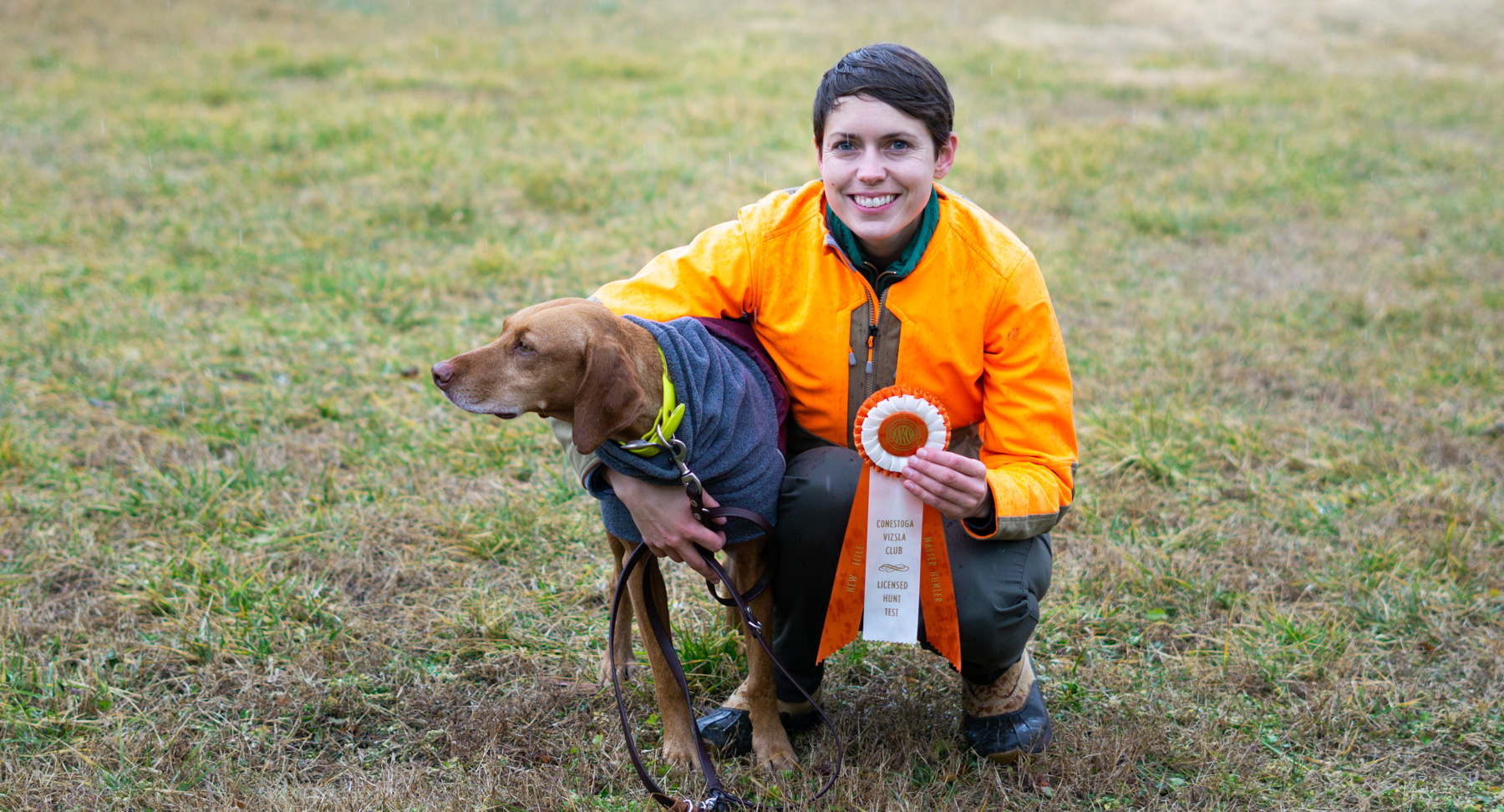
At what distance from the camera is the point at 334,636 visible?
2.91 meters

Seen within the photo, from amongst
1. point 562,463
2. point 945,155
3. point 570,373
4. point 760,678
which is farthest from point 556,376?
point 562,463

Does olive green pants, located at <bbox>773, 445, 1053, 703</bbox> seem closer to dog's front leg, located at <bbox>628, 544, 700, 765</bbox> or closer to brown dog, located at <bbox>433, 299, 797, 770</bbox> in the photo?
dog's front leg, located at <bbox>628, 544, 700, 765</bbox>

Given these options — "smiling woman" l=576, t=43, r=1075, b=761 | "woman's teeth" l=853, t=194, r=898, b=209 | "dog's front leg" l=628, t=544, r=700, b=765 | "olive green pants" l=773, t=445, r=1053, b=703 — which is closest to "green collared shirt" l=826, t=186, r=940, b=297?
"smiling woman" l=576, t=43, r=1075, b=761

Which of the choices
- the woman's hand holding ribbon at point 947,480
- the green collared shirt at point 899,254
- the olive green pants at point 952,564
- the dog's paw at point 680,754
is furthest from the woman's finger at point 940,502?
the dog's paw at point 680,754

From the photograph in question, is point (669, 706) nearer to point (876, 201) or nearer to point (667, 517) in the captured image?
point (667, 517)

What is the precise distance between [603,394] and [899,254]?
2.63 ft

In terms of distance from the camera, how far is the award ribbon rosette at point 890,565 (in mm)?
2217

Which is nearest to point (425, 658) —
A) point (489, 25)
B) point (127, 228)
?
point (127, 228)

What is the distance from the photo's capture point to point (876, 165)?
7.22ft

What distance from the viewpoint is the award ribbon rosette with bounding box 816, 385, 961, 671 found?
87.3 inches

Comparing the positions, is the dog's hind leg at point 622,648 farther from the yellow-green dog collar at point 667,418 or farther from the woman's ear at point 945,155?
the woman's ear at point 945,155

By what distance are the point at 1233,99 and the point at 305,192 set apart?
833cm

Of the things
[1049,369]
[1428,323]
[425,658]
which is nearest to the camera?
[1049,369]

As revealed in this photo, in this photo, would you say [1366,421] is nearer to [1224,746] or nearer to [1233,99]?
[1224,746]
